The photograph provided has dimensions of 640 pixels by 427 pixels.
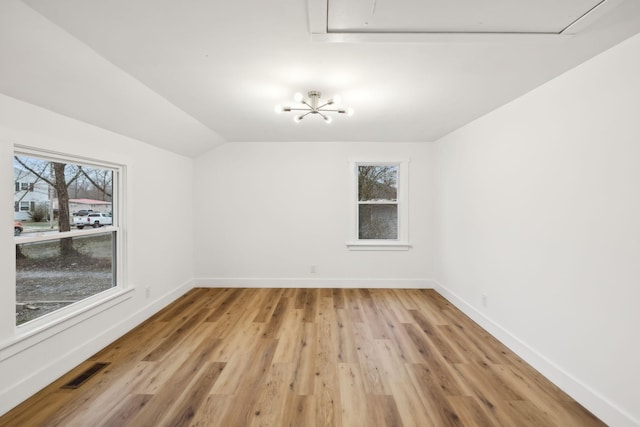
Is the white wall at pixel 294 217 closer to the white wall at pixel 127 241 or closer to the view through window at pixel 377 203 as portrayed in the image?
the view through window at pixel 377 203

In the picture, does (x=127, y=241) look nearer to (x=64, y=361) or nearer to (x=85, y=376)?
(x=64, y=361)

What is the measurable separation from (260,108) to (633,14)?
2651 millimetres

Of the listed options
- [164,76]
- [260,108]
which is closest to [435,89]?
Answer: [260,108]

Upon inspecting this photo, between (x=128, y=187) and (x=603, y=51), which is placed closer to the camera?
(x=603, y=51)

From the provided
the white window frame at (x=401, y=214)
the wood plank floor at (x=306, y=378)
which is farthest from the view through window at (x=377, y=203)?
the wood plank floor at (x=306, y=378)

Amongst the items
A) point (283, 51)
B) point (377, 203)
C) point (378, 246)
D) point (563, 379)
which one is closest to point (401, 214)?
point (377, 203)

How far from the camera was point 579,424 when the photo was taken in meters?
1.72

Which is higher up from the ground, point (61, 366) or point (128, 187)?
point (128, 187)

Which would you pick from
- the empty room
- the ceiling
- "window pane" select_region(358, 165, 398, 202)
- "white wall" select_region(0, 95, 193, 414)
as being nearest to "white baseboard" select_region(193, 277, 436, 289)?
"white wall" select_region(0, 95, 193, 414)

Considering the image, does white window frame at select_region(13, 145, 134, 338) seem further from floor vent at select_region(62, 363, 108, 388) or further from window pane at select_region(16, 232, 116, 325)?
floor vent at select_region(62, 363, 108, 388)

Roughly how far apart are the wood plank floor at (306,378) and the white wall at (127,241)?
16 cm

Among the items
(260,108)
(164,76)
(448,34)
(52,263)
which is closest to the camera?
(448,34)

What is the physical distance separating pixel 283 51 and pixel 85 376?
2883 mm

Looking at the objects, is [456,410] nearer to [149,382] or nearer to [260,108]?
[149,382]
